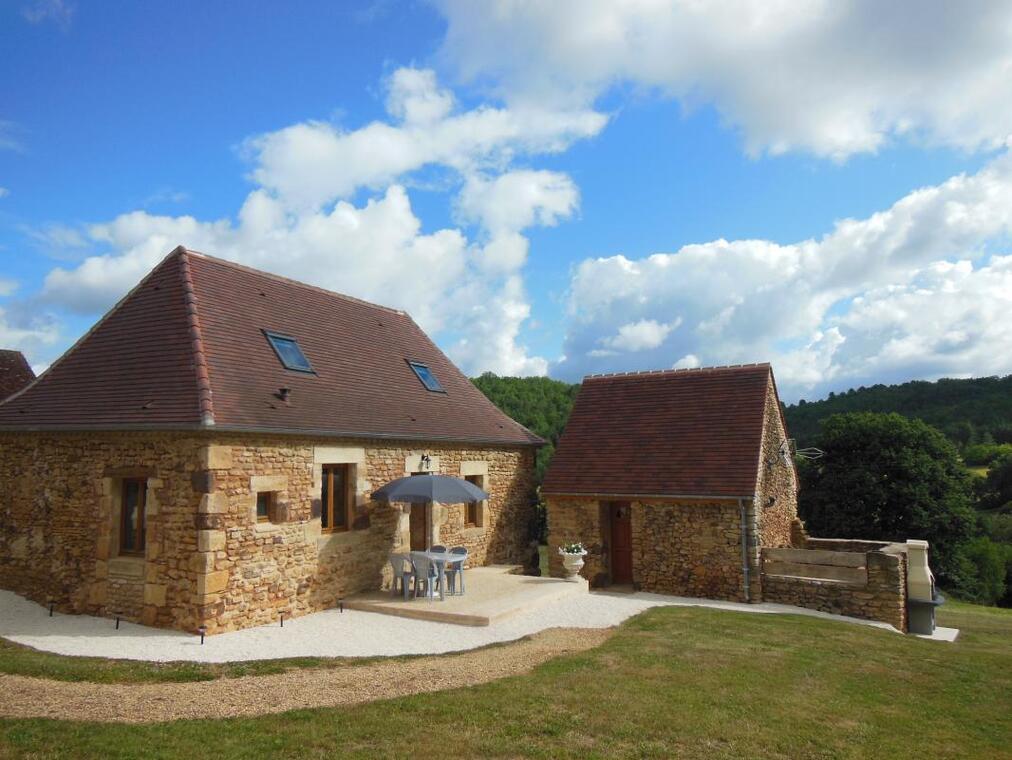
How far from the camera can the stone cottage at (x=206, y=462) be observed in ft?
32.8

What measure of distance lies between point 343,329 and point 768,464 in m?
10.3

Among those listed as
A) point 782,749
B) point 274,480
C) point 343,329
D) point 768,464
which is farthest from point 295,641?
point 768,464

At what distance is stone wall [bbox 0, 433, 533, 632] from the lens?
32.4ft

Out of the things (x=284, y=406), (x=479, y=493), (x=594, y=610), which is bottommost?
(x=594, y=610)

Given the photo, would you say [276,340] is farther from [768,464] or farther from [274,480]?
[768,464]

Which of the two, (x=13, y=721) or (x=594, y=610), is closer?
(x=13, y=721)

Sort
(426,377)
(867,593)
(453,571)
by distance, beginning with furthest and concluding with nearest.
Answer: (426,377)
(867,593)
(453,571)

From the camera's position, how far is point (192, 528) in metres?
9.83

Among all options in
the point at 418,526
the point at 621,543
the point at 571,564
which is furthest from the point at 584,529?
the point at 418,526

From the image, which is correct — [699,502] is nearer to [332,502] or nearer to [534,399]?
[332,502]

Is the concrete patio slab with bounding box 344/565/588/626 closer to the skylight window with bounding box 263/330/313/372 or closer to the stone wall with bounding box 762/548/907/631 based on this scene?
the stone wall with bounding box 762/548/907/631

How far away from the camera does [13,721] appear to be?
6000mm

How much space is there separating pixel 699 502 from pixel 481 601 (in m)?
5.35

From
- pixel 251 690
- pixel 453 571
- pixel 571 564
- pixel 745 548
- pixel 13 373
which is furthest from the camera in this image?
pixel 13 373
